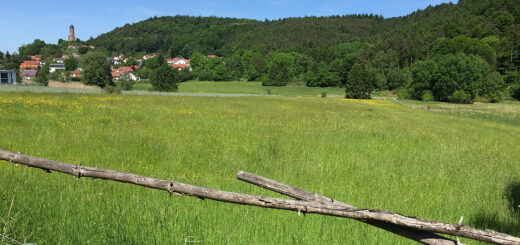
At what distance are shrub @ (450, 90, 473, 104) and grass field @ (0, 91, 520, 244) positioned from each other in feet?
275

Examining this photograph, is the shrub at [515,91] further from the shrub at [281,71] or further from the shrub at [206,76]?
the shrub at [206,76]

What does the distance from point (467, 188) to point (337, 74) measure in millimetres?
A: 140017

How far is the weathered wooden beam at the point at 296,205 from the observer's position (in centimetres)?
233

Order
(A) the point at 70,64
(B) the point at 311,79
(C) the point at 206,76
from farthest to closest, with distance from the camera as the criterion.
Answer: (A) the point at 70,64 → (C) the point at 206,76 → (B) the point at 311,79

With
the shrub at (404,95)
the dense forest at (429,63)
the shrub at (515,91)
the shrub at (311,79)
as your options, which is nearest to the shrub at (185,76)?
the dense forest at (429,63)

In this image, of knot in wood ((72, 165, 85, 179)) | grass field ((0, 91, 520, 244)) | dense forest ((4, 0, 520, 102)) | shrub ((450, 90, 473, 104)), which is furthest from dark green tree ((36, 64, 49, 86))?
shrub ((450, 90, 473, 104))

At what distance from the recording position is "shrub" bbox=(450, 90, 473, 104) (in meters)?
85.7

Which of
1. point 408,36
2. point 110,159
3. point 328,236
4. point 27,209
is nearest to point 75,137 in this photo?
point 110,159

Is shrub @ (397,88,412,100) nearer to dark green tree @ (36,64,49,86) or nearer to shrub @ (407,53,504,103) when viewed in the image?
shrub @ (407,53,504,103)

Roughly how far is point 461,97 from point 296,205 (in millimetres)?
99326

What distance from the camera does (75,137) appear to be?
1079 cm

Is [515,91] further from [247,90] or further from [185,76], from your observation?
[185,76]

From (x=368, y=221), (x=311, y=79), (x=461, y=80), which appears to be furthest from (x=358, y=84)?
(x=368, y=221)

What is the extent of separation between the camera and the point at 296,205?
276cm
